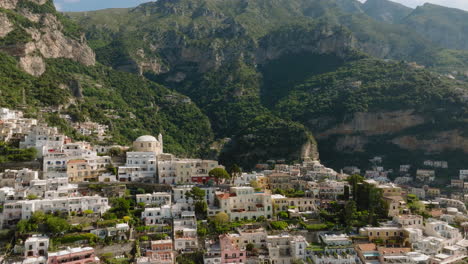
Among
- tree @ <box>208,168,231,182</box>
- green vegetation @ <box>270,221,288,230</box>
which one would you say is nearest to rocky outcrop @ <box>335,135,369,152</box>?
tree @ <box>208,168,231,182</box>

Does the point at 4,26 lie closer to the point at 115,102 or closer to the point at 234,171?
the point at 115,102

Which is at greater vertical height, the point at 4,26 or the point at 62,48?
the point at 62,48

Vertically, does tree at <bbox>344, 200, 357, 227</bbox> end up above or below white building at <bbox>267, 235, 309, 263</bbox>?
above

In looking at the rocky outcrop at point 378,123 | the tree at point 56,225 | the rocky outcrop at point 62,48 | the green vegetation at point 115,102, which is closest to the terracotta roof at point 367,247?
the tree at point 56,225

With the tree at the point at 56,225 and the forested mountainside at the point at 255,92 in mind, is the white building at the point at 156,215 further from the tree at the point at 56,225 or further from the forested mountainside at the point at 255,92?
the forested mountainside at the point at 255,92

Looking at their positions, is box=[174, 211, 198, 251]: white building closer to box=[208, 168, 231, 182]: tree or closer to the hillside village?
the hillside village

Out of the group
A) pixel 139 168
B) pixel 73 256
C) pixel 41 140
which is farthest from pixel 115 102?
pixel 73 256
